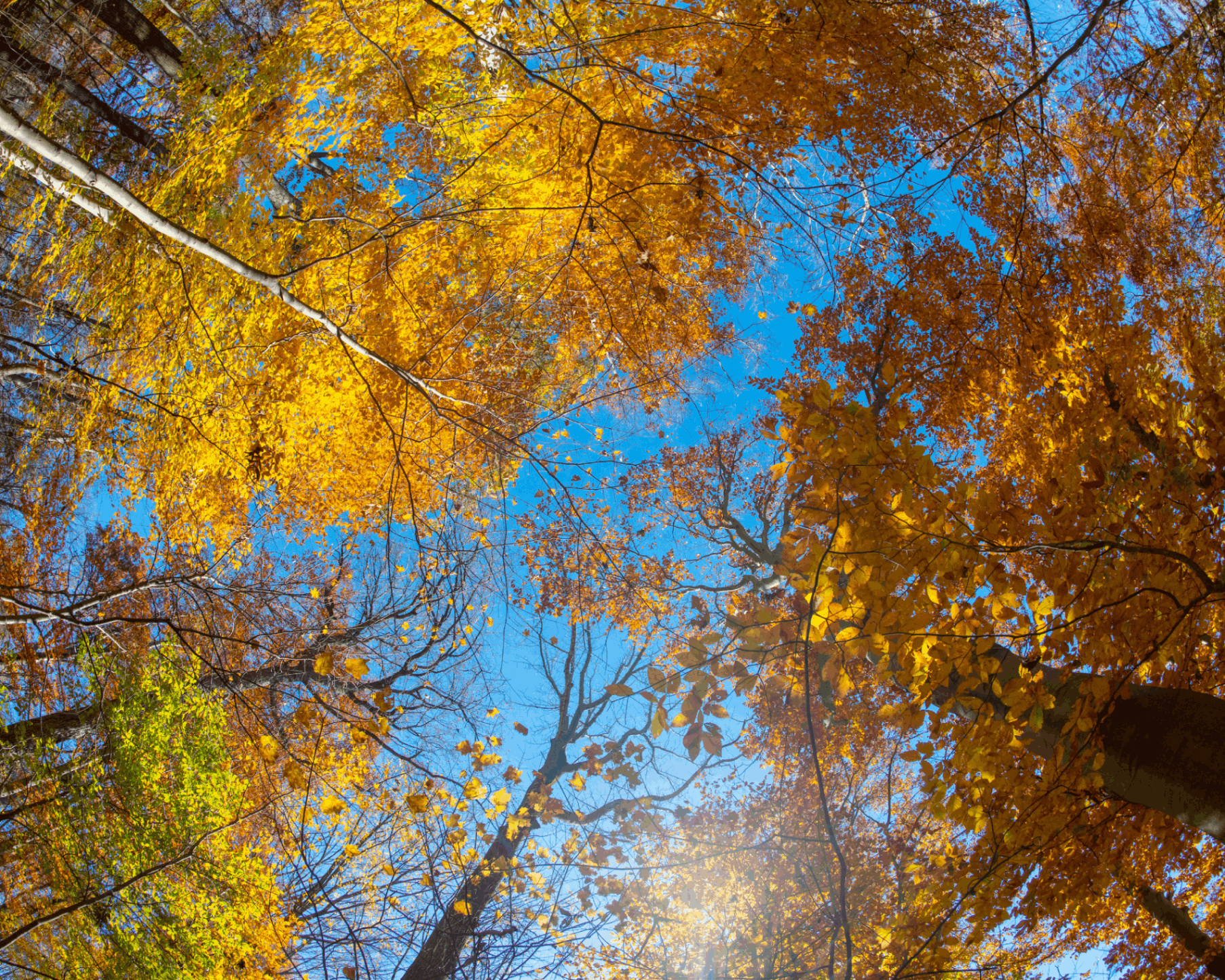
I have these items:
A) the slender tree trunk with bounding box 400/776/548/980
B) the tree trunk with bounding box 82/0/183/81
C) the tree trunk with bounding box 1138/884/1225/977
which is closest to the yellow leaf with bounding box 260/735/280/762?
the slender tree trunk with bounding box 400/776/548/980

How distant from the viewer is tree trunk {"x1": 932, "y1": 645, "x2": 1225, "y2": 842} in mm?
2135

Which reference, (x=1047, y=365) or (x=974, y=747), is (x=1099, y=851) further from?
(x=1047, y=365)

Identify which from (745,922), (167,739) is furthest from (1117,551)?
(745,922)

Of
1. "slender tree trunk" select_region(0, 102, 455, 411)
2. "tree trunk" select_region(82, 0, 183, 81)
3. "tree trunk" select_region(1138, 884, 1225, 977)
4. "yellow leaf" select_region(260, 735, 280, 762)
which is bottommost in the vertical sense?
"tree trunk" select_region(1138, 884, 1225, 977)

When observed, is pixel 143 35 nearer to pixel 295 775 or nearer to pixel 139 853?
pixel 295 775

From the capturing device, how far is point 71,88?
6492 millimetres

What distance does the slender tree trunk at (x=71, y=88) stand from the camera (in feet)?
19.7

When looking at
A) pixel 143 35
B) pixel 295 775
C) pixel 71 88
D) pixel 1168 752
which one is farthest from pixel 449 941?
pixel 143 35

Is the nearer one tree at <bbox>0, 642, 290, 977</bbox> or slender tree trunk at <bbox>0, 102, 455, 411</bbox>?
slender tree trunk at <bbox>0, 102, 455, 411</bbox>

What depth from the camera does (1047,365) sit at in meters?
8.29

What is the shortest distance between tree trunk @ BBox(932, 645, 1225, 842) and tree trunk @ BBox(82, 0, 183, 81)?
11739 millimetres

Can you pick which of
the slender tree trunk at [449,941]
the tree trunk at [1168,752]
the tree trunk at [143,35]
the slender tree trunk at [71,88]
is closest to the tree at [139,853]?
the slender tree trunk at [449,941]

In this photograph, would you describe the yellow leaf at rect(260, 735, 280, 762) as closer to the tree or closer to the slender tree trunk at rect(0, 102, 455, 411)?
the tree

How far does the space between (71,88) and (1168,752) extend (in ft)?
37.8
